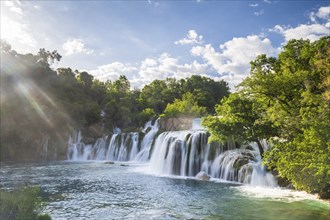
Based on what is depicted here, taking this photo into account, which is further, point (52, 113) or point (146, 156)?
point (52, 113)

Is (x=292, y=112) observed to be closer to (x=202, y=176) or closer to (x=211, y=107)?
(x=202, y=176)

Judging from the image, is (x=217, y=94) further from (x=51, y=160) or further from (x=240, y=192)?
(x=240, y=192)

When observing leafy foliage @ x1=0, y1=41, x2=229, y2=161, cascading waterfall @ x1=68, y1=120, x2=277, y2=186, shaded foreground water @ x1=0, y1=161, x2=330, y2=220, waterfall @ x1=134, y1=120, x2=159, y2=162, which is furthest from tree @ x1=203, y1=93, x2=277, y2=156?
leafy foliage @ x1=0, y1=41, x2=229, y2=161

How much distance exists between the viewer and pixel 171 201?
19297 millimetres

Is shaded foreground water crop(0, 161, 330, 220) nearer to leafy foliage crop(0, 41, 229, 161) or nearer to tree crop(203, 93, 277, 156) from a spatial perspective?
tree crop(203, 93, 277, 156)

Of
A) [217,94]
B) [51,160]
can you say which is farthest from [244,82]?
[217,94]

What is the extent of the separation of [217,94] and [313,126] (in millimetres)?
86586

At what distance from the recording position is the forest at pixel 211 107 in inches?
588

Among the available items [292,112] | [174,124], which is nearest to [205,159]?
[292,112]

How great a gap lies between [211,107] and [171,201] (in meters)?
70.8

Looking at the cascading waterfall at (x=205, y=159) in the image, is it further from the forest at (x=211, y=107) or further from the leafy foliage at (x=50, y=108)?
the leafy foliage at (x=50, y=108)

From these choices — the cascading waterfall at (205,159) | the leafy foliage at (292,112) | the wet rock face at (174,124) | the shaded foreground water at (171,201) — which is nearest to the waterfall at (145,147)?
the cascading waterfall at (205,159)

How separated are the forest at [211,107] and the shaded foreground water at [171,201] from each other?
5.92 feet

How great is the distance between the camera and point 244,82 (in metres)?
20.5
